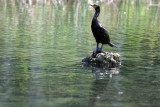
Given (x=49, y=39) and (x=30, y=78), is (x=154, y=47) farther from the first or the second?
(x=30, y=78)

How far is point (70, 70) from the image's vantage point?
27.3ft

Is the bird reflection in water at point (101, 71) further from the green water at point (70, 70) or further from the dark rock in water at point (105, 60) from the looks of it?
the dark rock in water at point (105, 60)

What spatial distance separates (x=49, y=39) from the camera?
13.0 metres

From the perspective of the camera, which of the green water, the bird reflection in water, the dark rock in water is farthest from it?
the dark rock in water

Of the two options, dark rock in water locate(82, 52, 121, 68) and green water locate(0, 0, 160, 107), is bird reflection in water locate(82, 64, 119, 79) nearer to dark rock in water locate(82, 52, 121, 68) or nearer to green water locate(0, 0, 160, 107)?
green water locate(0, 0, 160, 107)

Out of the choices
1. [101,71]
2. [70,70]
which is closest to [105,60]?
[101,71]

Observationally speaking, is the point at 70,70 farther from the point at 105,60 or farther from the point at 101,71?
the point at 105,60

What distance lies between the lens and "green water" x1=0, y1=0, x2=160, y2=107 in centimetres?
608

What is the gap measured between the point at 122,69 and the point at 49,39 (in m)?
4.85

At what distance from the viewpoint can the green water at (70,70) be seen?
6078 mm

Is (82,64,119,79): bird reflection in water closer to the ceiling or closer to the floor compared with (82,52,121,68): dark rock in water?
closer to the floor

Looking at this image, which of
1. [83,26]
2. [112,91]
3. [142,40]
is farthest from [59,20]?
[112,91]

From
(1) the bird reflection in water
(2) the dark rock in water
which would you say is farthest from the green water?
(2) the dark rock in water

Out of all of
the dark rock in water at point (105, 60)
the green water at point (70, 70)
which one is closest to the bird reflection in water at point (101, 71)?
the green water at point (70, 70)
